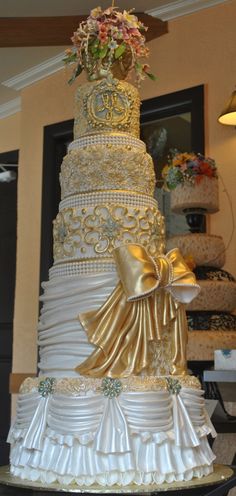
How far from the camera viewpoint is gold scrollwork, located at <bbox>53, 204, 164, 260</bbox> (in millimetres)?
1734

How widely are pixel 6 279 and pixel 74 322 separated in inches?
165

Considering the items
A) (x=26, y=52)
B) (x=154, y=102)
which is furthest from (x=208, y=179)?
(x=26, y=52)

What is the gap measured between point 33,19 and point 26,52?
0.51 meters

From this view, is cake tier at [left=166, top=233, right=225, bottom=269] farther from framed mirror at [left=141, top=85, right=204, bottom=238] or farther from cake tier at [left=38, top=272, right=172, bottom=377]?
cake tier at [left=38, top=272, right=172, bottom=377]

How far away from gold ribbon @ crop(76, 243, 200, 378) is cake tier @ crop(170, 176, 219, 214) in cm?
149

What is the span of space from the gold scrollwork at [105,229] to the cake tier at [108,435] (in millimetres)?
362

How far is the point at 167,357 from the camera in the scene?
67.9 inches

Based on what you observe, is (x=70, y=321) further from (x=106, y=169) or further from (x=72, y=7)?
(x=72, y=7)

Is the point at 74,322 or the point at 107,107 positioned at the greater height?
the point at 107,107

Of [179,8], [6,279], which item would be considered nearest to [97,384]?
[179,8]

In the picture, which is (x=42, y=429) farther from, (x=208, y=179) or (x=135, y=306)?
(x=208, y=179)

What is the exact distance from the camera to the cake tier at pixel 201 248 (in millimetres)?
3057

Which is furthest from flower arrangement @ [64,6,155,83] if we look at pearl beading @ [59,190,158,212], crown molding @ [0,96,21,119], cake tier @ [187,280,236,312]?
crown molding @ [0,96,21,119]

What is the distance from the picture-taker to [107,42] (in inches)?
72.9
